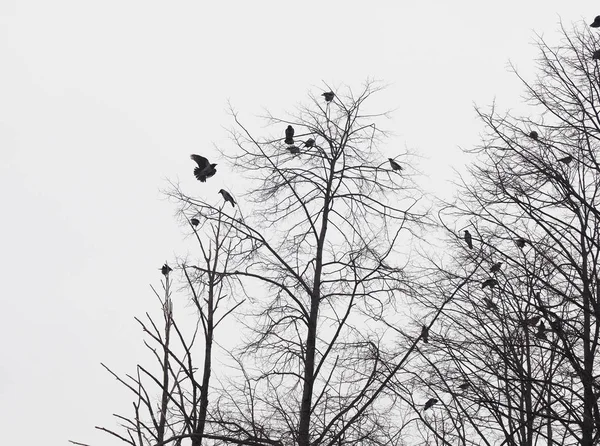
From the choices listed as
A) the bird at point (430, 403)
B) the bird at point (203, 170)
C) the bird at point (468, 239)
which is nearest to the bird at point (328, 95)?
the bird at point (203, 170)

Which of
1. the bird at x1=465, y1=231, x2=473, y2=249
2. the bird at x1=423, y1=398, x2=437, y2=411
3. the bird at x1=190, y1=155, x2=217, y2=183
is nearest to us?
the bird at x1=465, y1=231, x2=473, y2=249

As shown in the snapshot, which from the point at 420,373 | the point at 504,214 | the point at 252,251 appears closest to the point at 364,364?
the point at 420,373

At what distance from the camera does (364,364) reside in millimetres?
7293

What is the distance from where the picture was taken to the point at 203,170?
6.70 meters

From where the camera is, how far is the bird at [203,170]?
21.8 feet

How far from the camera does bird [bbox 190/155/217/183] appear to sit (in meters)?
6.66

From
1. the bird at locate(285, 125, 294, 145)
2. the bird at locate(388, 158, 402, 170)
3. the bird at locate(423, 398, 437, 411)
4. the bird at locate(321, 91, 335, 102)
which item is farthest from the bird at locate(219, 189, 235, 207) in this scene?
the bird at locate(423, 398, 437, 411)

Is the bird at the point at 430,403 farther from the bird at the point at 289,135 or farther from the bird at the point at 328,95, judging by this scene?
the bird at the point at 328,95

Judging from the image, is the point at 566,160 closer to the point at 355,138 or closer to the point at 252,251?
the point at 355,138

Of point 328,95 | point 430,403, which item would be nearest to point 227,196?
point 328,95

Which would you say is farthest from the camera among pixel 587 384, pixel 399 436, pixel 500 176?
pixel 399 436

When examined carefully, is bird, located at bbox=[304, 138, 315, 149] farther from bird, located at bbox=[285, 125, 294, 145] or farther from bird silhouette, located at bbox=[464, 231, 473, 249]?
bird silhouette, located at bbox=[464, 231, 473, 249]

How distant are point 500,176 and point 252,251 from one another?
118 inches

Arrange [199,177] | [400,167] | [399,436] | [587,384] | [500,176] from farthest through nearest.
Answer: [400,167] < [399,436] < [199,177] < [500,176] < [587,384]
